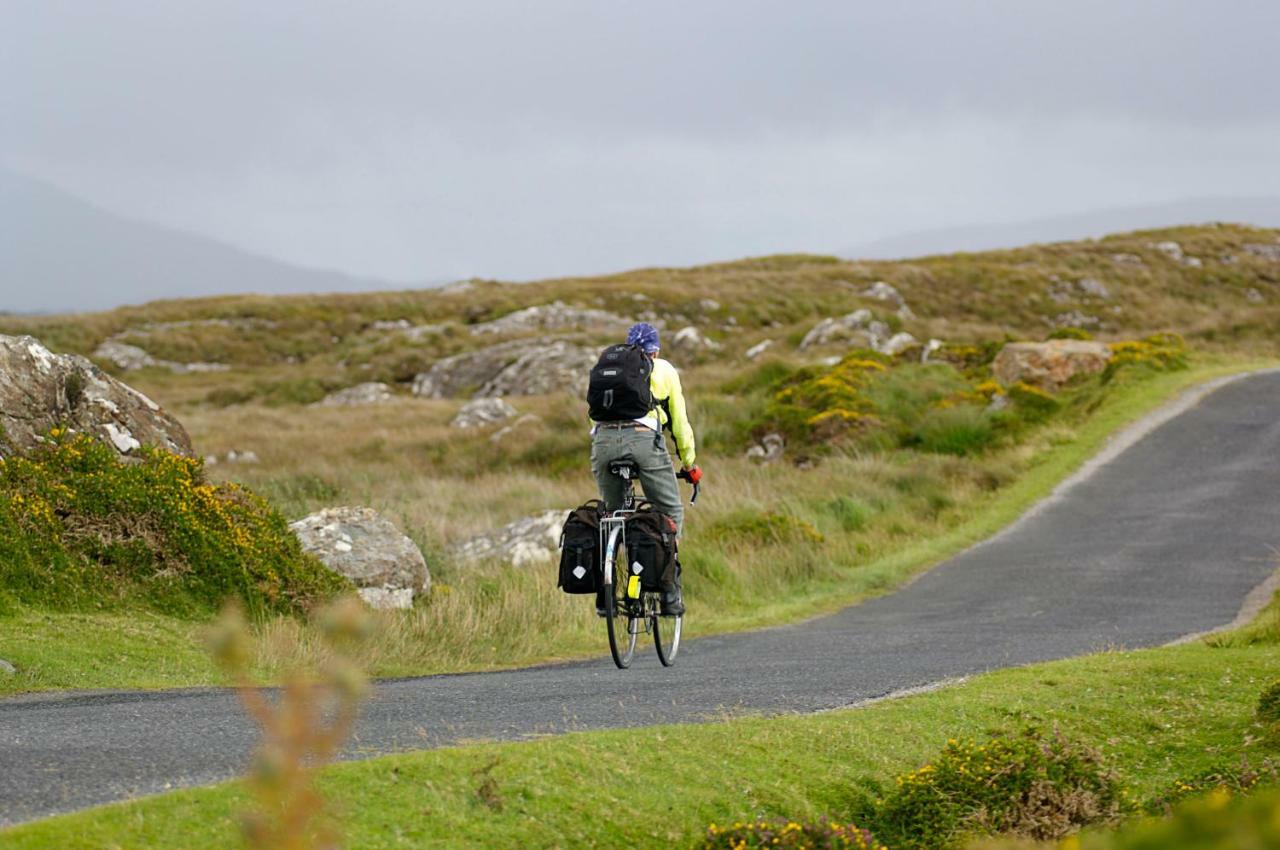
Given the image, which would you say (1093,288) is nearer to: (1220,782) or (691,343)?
(691,343)

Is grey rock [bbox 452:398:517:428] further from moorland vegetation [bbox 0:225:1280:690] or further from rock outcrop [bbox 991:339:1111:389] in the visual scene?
rock outcrop [bbox 991:339:1111:389]

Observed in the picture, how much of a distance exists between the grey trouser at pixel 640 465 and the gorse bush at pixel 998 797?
3.81m

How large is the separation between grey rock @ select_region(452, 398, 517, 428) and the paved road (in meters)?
16.8

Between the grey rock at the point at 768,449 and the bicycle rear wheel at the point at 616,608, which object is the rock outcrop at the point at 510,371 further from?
the bicycle rear wheel at the point at 616,608

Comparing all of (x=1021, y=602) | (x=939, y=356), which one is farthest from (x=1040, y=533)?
(x=939, y=356)

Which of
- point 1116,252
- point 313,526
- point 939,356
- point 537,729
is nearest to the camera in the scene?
point 537,729

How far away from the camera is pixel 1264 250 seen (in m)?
72.1

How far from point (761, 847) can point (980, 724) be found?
2897 mm

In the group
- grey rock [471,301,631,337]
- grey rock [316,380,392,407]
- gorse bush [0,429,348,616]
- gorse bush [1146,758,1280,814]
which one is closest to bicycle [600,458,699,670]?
gorse bush [0,429,348,616]

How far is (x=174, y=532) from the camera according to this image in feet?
36.9

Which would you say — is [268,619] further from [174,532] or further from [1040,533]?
[1040,533]

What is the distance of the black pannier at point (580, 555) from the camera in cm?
926

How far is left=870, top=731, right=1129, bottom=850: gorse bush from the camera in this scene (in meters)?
5.47

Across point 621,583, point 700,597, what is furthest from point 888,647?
point 700,597
